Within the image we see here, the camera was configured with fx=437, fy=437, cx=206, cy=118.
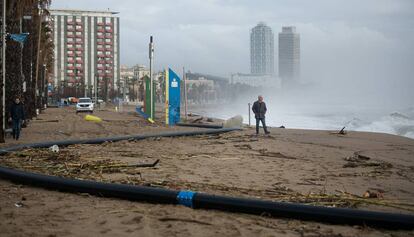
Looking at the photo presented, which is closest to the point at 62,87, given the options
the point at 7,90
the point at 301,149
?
the point at 7,90

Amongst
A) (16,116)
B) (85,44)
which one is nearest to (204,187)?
(16,116)

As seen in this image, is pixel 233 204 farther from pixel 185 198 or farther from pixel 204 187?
→ pixel 204 187

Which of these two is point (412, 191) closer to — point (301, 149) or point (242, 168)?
point (242, 168)

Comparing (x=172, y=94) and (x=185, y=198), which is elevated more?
(x=172, y=94)

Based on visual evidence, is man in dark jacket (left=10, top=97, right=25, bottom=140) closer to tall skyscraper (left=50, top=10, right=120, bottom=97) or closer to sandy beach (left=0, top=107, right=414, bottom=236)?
sandy beach (left=0, top=107, right=414, bottom=236)

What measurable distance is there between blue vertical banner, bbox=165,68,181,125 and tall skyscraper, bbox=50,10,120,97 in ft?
496

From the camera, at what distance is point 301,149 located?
50.6 feet

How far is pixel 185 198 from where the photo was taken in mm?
6340

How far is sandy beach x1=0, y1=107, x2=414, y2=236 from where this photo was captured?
17.5ft

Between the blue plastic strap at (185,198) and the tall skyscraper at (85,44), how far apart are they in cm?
17336

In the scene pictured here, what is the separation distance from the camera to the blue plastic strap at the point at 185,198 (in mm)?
6301

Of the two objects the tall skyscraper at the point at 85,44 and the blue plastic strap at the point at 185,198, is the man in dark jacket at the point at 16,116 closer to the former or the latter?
the blue plastic strap at the point at 185,198

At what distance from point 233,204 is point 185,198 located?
744 millimetres

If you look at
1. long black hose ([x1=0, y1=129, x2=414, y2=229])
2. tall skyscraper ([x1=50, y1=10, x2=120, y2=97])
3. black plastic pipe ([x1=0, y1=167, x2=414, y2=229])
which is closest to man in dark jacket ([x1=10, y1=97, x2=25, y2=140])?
long black hose ([x1=0, y1=129, x2=414, y2=229])
